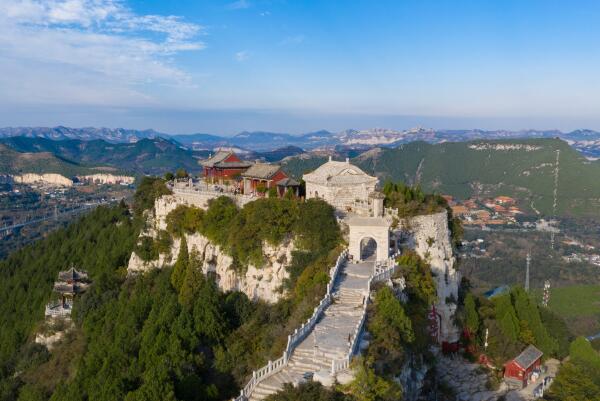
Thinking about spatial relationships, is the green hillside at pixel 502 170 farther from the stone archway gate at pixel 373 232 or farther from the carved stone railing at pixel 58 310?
the carved stone railing at pixel 58 310

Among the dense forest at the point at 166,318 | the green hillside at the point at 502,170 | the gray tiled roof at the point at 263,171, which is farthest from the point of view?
the green hillside at the point at 502,170

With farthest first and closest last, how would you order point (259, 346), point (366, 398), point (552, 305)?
1. point (552, 305)
2. point (259, 346)
3. point (366, 398)

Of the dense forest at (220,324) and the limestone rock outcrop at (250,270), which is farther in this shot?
the limestone rock outcrop at (250,270)

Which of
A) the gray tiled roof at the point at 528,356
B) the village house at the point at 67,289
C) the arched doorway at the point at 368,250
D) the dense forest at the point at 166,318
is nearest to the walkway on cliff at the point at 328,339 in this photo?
the dense forest at the point at 166,318

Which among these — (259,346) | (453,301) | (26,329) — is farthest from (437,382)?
(26,329)

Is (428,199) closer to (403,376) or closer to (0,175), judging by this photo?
(403,376)
